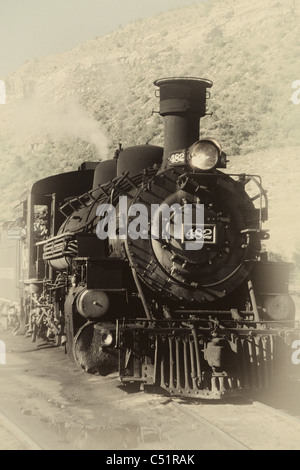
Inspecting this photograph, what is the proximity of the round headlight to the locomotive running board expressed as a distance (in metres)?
2.17

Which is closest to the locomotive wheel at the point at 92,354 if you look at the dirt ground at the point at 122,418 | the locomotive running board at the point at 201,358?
the locomotive running board at the point at 201,358

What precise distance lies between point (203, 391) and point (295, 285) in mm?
22355

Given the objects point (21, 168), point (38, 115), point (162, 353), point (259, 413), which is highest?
point (38, 115)

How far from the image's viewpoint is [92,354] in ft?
30.1

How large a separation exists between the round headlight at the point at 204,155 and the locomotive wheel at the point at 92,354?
2680 mm

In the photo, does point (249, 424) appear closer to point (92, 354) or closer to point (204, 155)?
point (92, 354)

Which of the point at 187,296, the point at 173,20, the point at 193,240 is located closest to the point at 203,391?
the point at 187,296

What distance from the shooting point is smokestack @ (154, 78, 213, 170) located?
408 inches

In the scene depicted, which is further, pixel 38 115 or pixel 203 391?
pixel 38 115

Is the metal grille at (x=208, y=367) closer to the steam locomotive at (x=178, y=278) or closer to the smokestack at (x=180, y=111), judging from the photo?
the steam locomotive at (x=178, y=278)

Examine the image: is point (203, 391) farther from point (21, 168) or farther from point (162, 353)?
point (21, 168)

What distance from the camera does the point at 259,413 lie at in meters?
8.66

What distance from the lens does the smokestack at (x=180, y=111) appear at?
10375 mm

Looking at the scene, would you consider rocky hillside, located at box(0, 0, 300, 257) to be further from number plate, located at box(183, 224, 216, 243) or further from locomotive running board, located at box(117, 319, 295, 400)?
locomotive running board, located at box(117, 319, 295, 400)
